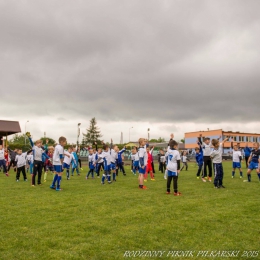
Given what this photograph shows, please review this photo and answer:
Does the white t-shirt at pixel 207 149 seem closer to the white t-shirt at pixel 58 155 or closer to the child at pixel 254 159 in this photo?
the child at pixel 254 159

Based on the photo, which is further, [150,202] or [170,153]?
[170,153]

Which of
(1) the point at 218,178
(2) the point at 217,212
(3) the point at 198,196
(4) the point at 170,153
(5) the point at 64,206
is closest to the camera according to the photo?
(2) the point at 217,212

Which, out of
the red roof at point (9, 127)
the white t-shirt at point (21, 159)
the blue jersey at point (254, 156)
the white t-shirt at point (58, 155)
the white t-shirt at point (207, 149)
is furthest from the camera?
the red roof at point (9, 127)

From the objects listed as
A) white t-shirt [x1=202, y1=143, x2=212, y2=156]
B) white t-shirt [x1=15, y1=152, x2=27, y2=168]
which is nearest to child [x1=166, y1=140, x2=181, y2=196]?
white t-shirt [x1=202, y1=143, x2=212, y2=156]

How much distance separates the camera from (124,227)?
21.1 ft

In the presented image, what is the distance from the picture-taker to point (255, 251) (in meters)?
4.98

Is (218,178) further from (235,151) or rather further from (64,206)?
(64,206)

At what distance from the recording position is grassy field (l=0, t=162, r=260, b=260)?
5.11 meters

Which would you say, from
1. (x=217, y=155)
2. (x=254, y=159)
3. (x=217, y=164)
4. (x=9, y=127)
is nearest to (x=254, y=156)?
(x=254, y=159)

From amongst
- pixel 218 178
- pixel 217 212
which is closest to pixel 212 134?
pixel 218 178

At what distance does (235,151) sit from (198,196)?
29.9 feet

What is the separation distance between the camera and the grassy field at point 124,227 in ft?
16.8

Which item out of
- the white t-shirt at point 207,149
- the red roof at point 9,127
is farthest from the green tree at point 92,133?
the white t-shirt at point 207,149

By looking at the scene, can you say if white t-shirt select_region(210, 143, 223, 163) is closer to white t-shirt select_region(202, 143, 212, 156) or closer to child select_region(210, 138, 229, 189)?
child select_region(210, 138, 229, 189)
